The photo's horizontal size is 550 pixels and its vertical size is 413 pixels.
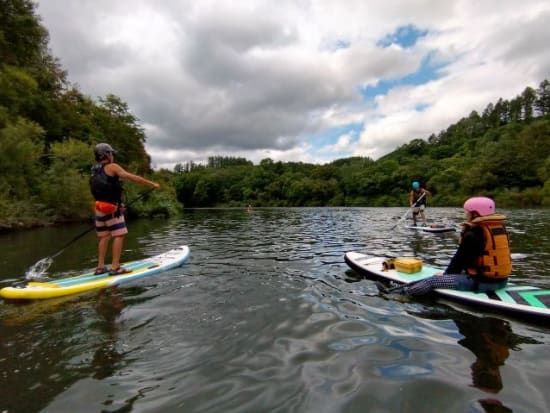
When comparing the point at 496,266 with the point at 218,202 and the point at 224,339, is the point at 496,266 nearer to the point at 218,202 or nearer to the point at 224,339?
the point at 224,339

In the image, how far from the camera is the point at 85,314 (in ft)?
16.1

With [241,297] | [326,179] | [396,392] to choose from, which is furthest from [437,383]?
[326,179]

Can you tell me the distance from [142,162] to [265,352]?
163 ft

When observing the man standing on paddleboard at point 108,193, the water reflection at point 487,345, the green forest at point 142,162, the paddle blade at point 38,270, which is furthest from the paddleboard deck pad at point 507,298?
the green forest at point 142,162

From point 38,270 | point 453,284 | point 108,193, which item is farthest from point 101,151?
point 453,284

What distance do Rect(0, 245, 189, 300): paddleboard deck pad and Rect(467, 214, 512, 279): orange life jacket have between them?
6341mm

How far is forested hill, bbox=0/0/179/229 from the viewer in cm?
2136

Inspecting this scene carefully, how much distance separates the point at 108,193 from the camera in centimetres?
652

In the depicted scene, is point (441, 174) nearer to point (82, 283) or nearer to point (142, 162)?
point (142, 162)

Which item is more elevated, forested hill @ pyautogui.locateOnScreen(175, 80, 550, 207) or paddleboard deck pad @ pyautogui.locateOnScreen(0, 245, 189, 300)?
forested hill @ pyautogui.locateOnScreen(175, 80, 550, 207)

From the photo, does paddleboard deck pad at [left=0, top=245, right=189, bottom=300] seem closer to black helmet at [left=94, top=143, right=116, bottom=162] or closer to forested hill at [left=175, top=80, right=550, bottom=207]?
black helmet at [left=94, top=143, right=116, bottom=162]

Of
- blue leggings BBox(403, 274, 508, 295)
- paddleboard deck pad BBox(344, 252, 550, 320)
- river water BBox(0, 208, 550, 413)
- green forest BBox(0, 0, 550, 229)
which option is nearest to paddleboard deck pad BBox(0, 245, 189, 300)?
river water BBox(0, 208, 550, 413)

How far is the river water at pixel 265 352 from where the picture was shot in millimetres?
2770

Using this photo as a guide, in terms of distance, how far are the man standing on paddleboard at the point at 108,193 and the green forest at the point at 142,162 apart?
16598 mm
